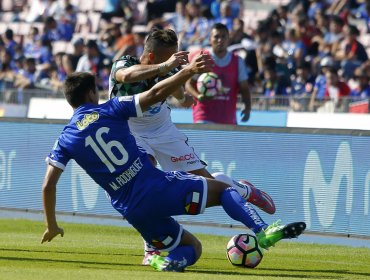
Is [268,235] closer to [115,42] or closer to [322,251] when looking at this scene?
[322,251]

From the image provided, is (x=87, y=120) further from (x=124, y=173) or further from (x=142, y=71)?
(x=142, y=71)

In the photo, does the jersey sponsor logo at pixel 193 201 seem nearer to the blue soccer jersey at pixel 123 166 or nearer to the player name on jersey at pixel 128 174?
the blue soccer jersey at pixel 123 166

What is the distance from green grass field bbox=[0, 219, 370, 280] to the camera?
9180mm

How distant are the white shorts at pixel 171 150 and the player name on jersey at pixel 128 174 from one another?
2.04 m

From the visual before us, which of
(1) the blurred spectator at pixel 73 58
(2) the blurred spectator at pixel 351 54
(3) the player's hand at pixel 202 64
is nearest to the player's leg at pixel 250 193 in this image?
(3) the player's hand at pixel 202 64

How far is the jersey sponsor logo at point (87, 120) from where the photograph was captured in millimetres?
9234

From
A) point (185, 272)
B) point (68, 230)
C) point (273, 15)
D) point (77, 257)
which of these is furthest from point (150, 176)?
point (273, 15)

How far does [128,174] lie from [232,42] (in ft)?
48.0

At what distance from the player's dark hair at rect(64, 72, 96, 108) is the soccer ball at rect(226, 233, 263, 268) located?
6.11 feet

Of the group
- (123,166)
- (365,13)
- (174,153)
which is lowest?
(174,153)

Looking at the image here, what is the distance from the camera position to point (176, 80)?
352 inches

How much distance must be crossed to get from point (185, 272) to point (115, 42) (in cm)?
1700

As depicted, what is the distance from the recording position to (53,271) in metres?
9.16

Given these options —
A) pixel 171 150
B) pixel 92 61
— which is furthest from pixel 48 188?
pixel 92 61
